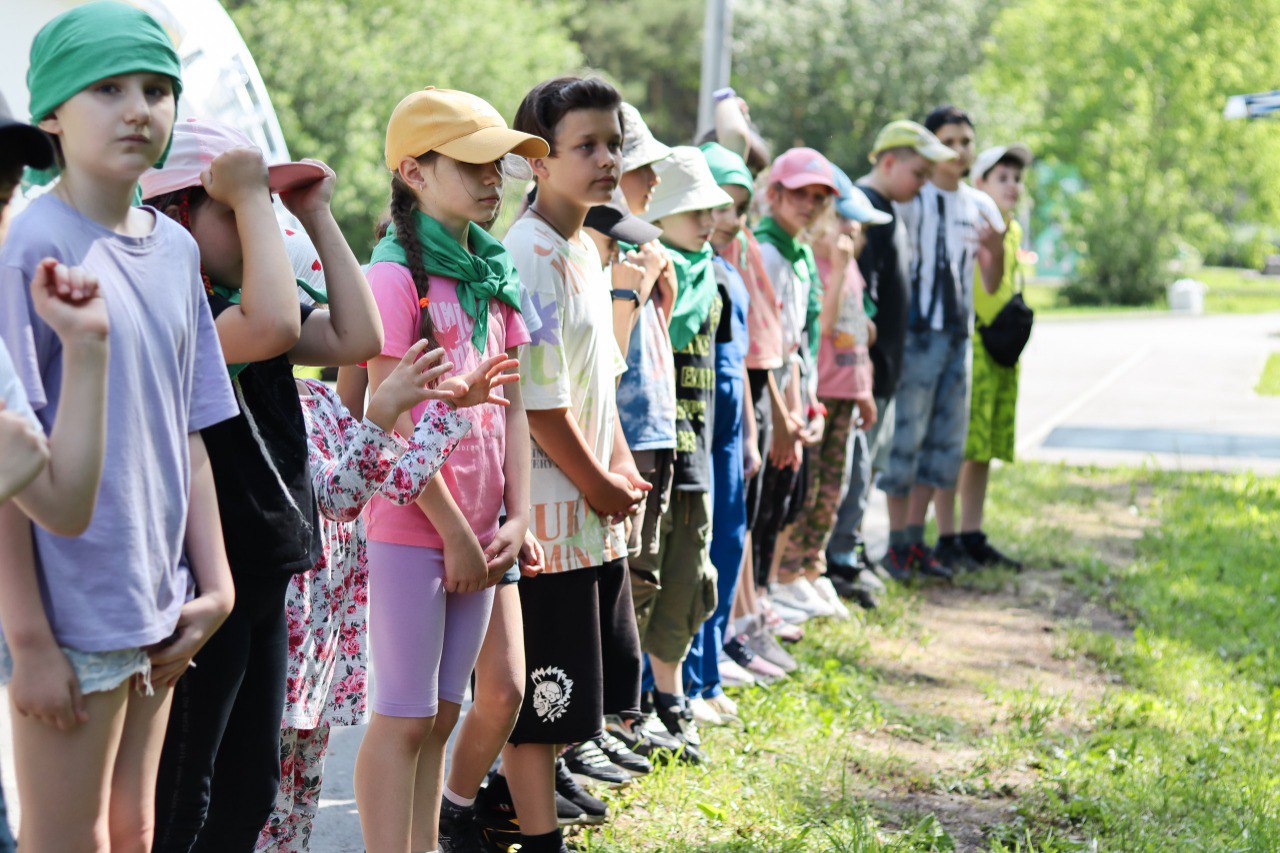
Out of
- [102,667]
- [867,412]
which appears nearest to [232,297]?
[102,667]

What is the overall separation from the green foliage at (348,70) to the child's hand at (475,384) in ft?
72.0

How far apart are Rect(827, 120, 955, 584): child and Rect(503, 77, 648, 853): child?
3.44m

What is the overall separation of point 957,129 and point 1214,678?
3.13m

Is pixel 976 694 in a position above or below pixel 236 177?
below

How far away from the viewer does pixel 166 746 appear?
102 inches

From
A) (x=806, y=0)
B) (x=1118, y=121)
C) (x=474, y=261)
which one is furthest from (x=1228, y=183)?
(x=474, y=261)

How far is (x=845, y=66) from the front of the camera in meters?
35.6

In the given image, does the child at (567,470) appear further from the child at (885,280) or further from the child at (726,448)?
the child at (885,280)

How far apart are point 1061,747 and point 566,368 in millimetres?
Result: 2547

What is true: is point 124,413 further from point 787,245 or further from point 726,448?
point 787,245

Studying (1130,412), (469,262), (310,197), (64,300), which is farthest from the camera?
(1130,412)

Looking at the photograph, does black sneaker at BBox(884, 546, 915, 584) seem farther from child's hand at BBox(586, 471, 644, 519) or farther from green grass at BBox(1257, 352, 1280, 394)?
green grass at BBox(1257, 352, 1280, 394)

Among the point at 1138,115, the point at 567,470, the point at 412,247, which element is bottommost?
the point at 567,470

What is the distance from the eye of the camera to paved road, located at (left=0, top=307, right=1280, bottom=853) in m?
4.82
